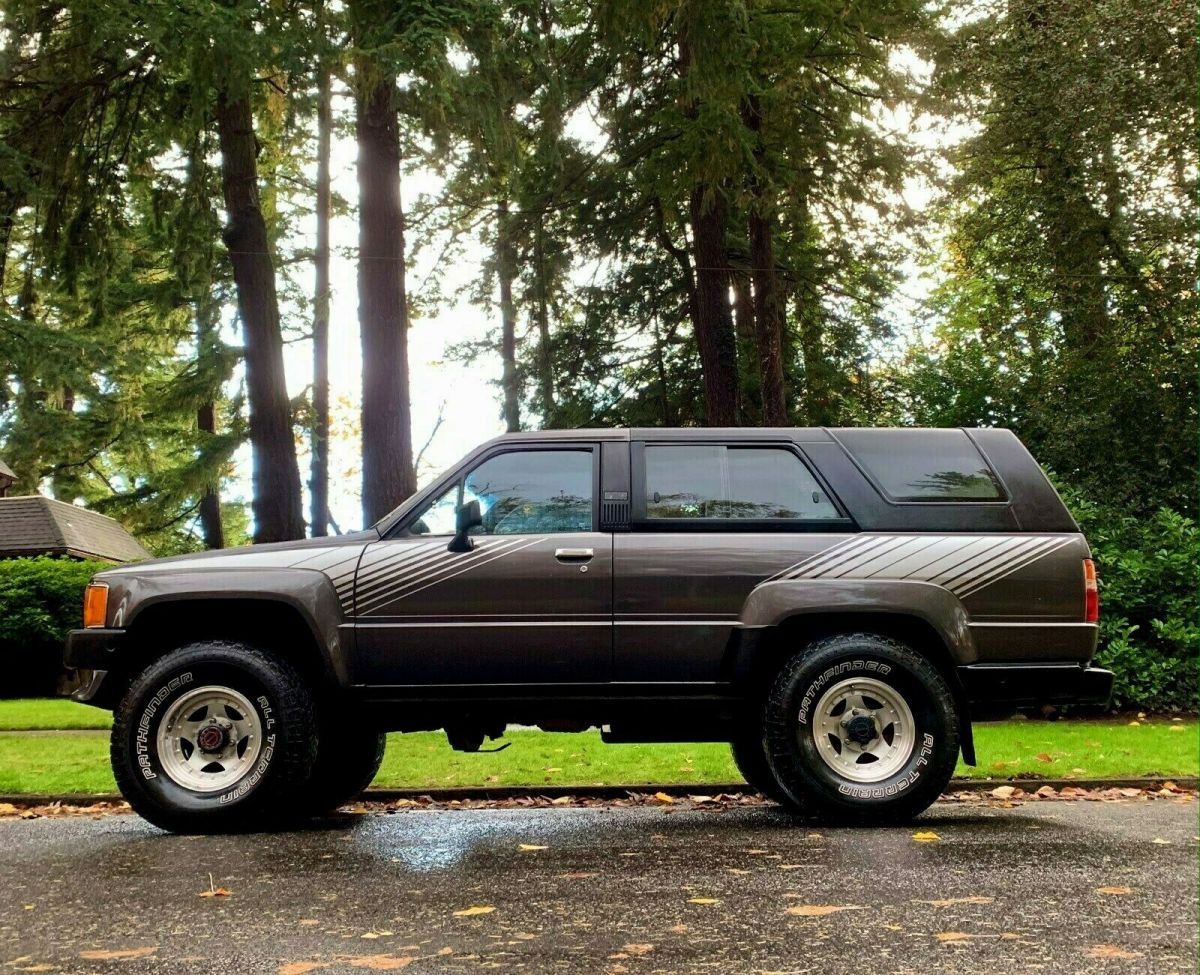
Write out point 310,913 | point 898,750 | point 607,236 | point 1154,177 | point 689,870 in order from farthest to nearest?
point 607,236
point 1154,177
point 898,750
point 689,870
point 310,913

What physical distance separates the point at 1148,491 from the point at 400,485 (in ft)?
31.1

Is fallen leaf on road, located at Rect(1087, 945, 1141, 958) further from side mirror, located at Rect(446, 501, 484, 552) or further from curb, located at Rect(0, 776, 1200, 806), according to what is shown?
curb, located at Rect(0, 776, 1200, 806)

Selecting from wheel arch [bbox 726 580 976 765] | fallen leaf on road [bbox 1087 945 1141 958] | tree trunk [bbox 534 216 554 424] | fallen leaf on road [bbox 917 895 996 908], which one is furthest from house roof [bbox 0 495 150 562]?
fallen leaf on road [bbox 1087 945 1141 958]

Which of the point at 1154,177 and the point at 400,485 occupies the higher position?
the point at 1154,177

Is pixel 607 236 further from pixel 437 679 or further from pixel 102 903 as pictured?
pixel 102 903

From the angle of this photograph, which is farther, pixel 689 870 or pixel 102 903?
pixel 689 870

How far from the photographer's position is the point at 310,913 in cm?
497

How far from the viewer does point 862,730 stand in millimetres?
7184

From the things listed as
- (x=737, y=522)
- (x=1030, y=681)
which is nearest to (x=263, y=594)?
(x=737, y=522)

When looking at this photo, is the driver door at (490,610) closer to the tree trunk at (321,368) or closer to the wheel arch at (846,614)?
the wheel arch at (846,614)

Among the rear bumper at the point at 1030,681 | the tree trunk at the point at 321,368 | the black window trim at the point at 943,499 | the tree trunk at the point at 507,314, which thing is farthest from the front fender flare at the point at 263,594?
the tree trunk at the point at 321,368

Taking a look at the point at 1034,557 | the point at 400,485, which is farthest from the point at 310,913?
the point at 400,485

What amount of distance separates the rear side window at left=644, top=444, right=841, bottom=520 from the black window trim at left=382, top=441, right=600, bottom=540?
0.30 metres

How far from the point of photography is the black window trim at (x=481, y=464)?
24.7ft
